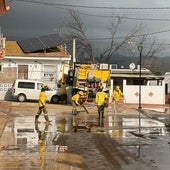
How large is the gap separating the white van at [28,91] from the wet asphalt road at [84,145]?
42.0ft

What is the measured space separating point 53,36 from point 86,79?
14.9m

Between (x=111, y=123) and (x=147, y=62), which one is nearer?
(x=111, y=123)

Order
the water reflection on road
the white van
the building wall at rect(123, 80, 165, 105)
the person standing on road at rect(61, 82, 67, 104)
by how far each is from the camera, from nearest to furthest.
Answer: the water reflection on road
the white van
the person standing on road at rect(61, 82, 67, 104)
the building wall at rect(123, 80, 165, 105)

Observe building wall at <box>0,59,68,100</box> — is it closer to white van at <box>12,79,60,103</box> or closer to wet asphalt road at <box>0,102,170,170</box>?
white van at <box>12,79,60,103</box>

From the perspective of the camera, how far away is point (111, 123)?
2509 centimetres

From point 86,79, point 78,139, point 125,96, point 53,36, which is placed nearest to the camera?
point 78,139

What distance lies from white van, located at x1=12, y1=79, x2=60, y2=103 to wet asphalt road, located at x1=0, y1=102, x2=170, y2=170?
42.0 feet

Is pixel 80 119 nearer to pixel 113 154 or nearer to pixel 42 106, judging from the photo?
pixel 42 106

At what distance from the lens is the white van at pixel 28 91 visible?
39875 millimetres

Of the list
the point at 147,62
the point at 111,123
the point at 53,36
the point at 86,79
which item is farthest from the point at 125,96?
the point at 147,62

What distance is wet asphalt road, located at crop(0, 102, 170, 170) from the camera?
1285 centimetres

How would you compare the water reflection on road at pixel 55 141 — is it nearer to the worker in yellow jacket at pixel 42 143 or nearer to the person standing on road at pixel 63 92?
the worker in yellow jacket at pixel 42 143

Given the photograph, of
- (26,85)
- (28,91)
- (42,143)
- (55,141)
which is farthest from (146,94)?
(42,143)

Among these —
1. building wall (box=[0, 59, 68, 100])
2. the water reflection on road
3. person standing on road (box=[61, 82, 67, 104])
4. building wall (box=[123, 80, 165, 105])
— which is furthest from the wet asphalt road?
building wall (box=[0, 59, 68, 100])
